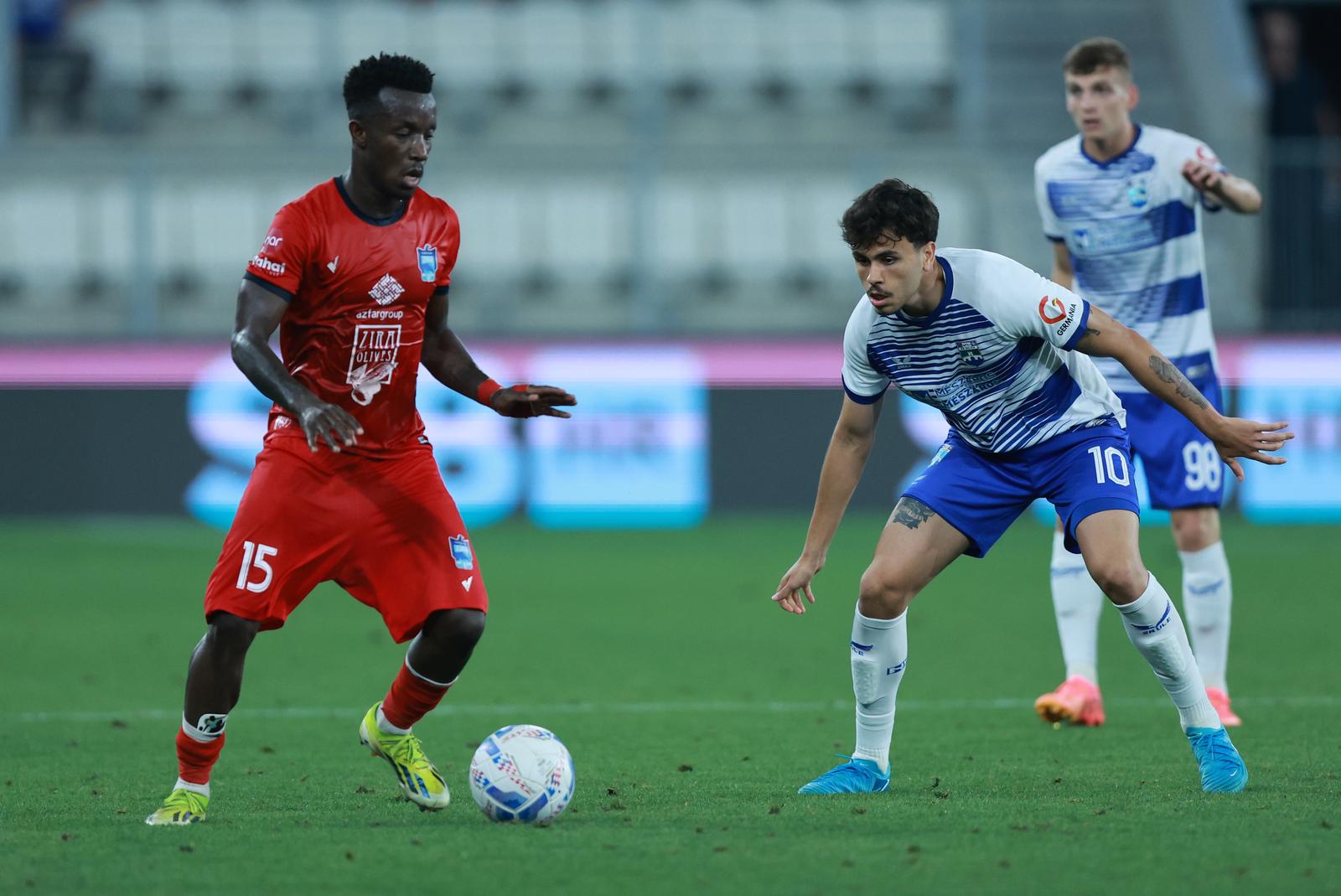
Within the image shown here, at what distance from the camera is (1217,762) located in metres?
5.28

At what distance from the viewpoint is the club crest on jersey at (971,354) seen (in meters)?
5.32

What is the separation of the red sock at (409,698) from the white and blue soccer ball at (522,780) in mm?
331

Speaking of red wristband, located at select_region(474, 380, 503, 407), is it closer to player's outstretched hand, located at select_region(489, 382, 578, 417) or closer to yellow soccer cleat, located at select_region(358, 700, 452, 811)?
player's outstretched hand, located at select_region(489, 382, 578, 417)

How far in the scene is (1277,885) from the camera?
159 inches

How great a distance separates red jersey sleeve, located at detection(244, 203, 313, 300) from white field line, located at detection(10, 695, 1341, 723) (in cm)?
269

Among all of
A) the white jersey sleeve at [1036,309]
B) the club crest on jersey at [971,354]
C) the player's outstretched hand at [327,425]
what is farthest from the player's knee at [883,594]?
the player's outstretched hand at [327,425]

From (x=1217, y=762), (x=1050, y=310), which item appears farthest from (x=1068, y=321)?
(x=1217, y=762)

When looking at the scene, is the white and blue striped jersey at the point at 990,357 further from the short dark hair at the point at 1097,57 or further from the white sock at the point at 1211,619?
the short dark hair at the point at 1097,57

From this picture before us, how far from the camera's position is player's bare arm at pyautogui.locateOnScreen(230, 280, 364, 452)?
4570 mm

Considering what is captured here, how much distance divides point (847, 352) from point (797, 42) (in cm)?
1347

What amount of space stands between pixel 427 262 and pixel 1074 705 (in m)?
3.05

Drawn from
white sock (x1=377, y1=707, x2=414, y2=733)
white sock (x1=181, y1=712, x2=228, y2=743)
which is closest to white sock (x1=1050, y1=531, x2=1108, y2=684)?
white sock (x1=377, y1=707, x2=414, y2=733)

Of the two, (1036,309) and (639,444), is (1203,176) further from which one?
(639,444)

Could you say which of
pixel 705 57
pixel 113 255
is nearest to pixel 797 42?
pixel 705 57
